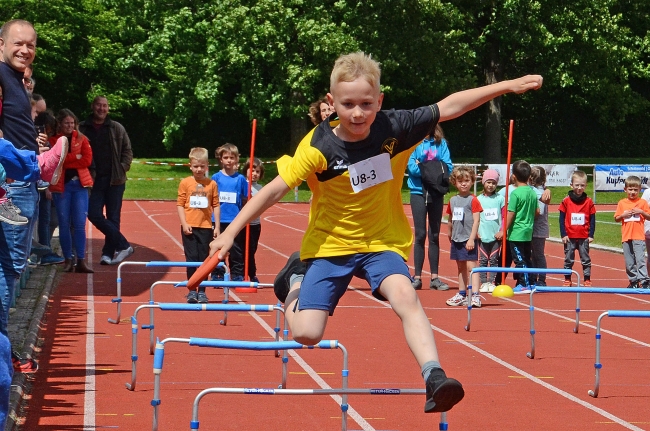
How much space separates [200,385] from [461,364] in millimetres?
2266

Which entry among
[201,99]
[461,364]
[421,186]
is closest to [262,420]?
[461,364]

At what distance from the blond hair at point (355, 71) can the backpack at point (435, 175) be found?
7736 mm

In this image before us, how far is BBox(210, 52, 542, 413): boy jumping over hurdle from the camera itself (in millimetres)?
5371

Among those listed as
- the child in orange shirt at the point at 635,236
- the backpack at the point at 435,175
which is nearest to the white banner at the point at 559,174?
the child in orange shirt at the point at 635,236

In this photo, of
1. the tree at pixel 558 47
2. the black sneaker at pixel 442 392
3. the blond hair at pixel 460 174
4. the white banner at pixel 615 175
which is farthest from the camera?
the tree at pixel 558 47

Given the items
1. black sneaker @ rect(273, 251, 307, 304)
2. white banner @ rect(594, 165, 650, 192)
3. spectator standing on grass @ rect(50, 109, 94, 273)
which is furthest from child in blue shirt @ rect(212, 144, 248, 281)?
white banner @ rect(594, 165, 650, 192)

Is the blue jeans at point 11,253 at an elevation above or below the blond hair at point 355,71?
below

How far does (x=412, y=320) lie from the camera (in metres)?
5.21

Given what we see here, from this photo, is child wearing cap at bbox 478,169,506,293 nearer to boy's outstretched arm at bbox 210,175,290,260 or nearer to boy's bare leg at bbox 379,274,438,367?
boy's bare leg at bbox 379,274,438,367

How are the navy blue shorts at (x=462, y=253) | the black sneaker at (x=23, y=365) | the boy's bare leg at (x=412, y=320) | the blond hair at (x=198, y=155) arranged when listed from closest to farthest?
the boy's bare leg at (x=412, y=320)
the black sneaker at (x=23, y=365)
the blond hair at (x=198, y=155)
the navy blue shorts at (x=462, y=253)

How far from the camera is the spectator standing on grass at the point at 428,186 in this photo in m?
13.1

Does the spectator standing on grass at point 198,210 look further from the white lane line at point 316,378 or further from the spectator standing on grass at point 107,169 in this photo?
the spectator standing on grass at point 107,169

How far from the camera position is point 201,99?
115ft

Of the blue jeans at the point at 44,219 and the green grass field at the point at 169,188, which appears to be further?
the green grass field at the point at 169,188
